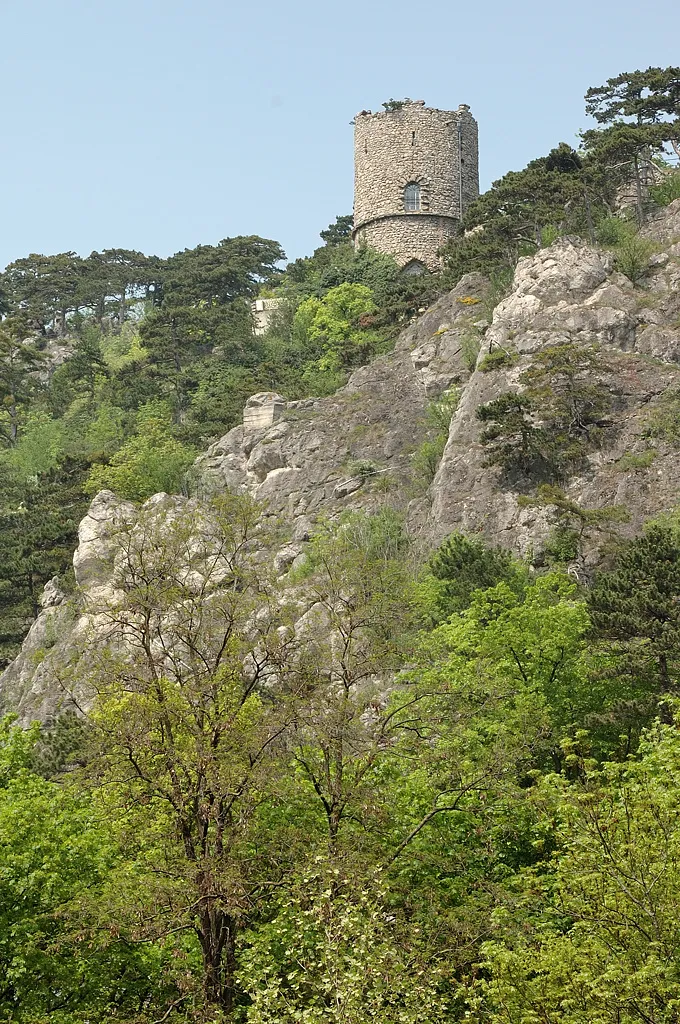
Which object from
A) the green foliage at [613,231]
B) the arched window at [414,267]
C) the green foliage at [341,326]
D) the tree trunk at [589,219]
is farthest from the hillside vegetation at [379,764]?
the arched window at [414,267]

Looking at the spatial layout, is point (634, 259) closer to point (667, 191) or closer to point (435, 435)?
point (667, 191)

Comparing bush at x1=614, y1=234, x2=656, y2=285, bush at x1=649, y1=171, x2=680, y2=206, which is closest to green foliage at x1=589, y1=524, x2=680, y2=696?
bush at x1=614, y1=234, x2=656, y2=285

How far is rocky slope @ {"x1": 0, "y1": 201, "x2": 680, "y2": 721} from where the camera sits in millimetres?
35250

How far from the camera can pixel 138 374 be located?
192ft

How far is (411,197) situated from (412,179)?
A: 2.79 ft

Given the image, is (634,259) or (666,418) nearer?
(666,418)

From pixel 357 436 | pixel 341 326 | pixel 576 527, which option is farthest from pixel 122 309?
pixel 576 527

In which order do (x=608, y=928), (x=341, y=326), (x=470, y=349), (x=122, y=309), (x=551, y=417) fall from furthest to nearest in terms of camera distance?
(x=122, y=309) < (x=341, y=326) < (x=470, y=349) < (x=551, y=417) < (x=608, y=928)

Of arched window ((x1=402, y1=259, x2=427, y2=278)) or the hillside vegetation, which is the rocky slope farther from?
arched window ((x1=402, y1=259, x2=427, y2=278))

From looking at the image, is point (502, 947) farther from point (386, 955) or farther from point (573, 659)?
point (573, 659)

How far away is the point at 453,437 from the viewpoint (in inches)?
1516

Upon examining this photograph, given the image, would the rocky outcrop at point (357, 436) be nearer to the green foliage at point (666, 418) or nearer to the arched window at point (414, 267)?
Answer: the green foliage at point (666, 418)

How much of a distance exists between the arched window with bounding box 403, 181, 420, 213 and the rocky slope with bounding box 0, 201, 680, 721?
11.5 metres

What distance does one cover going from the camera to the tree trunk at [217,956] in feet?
53.0
